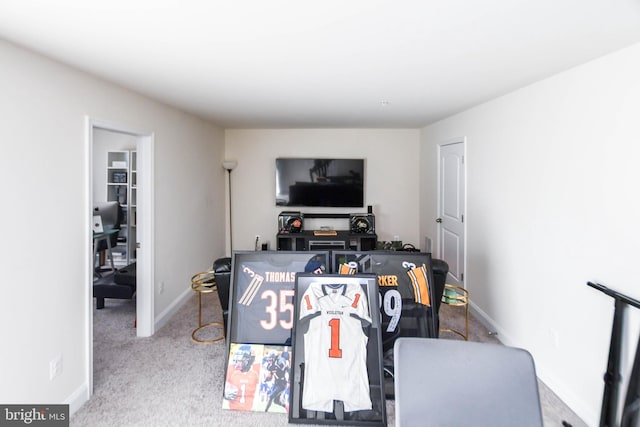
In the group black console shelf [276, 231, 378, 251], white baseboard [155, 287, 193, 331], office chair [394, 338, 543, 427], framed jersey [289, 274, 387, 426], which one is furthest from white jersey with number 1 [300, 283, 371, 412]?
black console shelf [276, 231, 378, 251]

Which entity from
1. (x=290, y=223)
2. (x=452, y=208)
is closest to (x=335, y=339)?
(x=452, y=208)

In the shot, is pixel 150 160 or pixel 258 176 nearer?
pixel 150 160

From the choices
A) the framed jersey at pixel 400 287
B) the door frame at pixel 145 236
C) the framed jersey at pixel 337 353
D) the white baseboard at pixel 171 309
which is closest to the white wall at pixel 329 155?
the white baseboard at pixel 171 309

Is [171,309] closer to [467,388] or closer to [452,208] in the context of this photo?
[467,388]

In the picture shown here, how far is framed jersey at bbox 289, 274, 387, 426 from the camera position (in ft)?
7.27

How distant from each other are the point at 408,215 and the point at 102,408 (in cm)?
479

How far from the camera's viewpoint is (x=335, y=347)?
2328 millimetres

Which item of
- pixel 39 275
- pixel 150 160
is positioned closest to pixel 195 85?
pixel 150 160

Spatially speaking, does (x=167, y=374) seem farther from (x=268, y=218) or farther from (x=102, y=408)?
(x=268, y=218)

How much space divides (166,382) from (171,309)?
4.32ft

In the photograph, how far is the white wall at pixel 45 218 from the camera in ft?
6.22

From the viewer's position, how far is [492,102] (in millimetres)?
3410

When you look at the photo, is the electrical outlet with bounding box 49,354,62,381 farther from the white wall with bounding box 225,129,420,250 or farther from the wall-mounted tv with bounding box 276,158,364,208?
the wall-mounted tv with bounding box 276,158,364,208

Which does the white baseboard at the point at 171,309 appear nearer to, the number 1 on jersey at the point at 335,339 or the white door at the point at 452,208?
the number 1 on jersey at the point at 335,339
